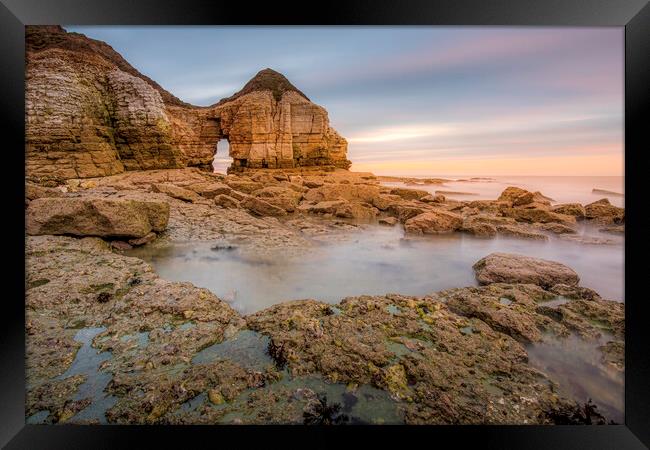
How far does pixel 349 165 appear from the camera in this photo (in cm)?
2311

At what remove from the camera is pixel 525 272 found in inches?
142

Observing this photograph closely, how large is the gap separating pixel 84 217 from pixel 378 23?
4.33 meters

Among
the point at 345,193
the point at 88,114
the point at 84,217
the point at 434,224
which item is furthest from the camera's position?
the point at 345,193

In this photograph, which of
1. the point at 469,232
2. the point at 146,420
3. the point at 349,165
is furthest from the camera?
the point at 349,165

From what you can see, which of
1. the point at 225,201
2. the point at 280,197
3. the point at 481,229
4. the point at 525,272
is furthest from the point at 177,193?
the point at 525,272

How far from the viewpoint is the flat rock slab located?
140 inches

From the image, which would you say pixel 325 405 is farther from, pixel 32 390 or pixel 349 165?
pixel 349 165

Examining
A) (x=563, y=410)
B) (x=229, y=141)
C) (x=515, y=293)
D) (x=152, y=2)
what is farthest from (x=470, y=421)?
(x=229, y=141)

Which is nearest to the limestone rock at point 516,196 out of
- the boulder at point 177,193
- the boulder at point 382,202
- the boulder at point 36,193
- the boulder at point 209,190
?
the boulder at point 382,202

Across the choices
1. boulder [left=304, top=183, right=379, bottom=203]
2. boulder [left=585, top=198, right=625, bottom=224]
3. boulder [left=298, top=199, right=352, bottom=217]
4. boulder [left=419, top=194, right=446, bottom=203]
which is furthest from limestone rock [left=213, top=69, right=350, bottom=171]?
boulder [left=585, top=198, right=625, bottom=224]

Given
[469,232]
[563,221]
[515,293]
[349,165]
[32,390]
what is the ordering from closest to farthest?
[32,390], [515,293], [469,232], [563,221], [349,165]

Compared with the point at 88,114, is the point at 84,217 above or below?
below

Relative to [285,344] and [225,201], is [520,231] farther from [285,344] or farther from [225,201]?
[225,201]

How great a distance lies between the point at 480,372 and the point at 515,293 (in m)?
1.36
